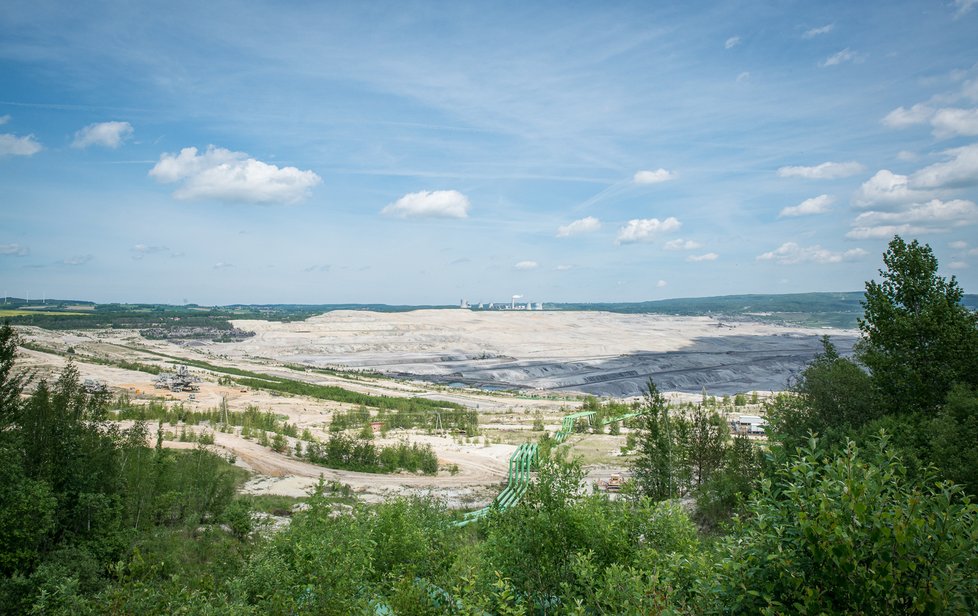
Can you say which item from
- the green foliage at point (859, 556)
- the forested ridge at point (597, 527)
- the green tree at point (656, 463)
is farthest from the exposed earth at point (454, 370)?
the green foliage at point (859, 556)

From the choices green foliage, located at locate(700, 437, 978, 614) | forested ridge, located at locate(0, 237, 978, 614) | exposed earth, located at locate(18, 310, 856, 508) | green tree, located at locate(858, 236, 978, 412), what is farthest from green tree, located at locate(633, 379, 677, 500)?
green foliage, located at locate(700, 437, 978, 614)

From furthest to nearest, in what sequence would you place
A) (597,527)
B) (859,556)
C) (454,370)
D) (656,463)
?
(454,370), (656,463), (597,527), (859,556)

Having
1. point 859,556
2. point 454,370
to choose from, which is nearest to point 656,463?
point 859,556

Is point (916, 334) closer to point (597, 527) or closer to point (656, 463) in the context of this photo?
point (656, 463)

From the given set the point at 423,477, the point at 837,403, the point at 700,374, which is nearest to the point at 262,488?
the point at 423,477

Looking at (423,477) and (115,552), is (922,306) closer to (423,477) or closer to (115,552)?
(423,477)

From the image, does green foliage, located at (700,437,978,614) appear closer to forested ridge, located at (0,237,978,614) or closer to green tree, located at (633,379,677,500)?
forested ridge, located at (0,237,978,614)
